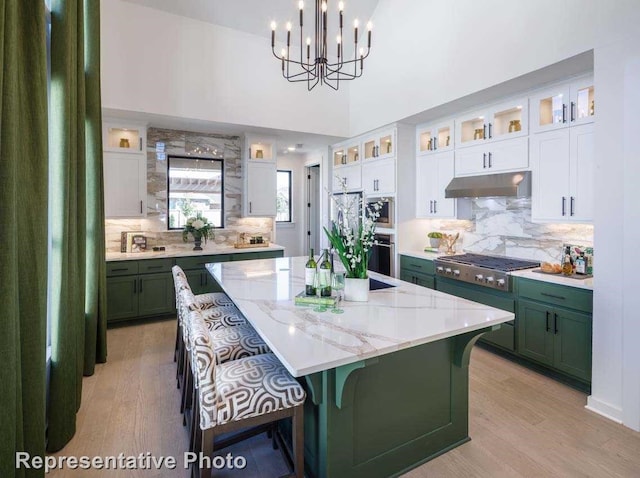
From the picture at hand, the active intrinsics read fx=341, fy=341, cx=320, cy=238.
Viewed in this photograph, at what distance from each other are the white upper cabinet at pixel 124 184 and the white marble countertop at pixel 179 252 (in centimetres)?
53

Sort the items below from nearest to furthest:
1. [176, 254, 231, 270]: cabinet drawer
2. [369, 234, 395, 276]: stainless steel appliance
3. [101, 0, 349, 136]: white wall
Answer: [101, 0, 349, 136]: white wall → [176, 254, 231, 270]: cabinet drawer → [369, 234, 395, 276]: stainless steel appliance

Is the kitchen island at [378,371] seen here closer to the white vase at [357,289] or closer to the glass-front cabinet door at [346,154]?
the white vase at [357,289]

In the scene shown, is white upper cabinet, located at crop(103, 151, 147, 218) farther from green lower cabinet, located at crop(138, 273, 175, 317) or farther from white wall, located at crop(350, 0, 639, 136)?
white wall, located at crop(350, 0, 639, 136)

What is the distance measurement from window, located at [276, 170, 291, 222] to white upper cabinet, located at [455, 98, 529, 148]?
4.08 meters

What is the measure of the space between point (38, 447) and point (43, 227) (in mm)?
1038

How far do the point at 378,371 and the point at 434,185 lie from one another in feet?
11.0

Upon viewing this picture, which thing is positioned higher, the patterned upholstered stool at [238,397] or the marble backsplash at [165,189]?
the marble backsplash at [165,189]

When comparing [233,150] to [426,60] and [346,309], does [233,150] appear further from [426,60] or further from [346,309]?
[346,309]

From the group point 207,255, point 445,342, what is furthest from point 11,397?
point 207,255

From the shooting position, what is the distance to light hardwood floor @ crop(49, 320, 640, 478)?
196 centimetres

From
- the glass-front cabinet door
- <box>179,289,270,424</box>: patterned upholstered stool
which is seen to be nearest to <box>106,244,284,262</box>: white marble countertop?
the glass-front cabinet door

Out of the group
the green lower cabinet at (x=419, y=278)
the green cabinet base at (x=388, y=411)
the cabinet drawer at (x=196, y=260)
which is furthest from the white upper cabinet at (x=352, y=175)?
the green cabinet base at (x=388, y=411)

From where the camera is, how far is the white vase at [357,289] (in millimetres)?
2186

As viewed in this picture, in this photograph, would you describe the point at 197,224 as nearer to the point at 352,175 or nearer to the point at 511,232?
the point at 352,175
